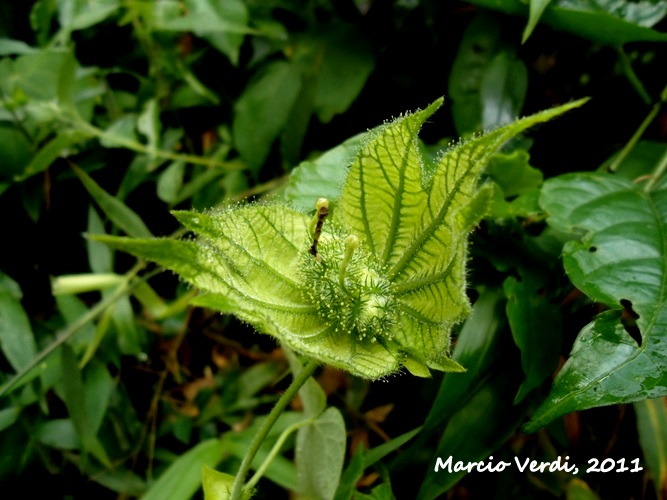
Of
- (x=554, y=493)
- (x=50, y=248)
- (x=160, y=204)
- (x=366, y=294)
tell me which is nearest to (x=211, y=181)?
(x=160, y=204)

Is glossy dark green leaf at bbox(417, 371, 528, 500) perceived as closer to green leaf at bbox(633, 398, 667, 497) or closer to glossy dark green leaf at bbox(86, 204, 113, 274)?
green leaf at bbox(633, 398, 667, 497)

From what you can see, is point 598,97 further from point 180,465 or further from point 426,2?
point 180,465

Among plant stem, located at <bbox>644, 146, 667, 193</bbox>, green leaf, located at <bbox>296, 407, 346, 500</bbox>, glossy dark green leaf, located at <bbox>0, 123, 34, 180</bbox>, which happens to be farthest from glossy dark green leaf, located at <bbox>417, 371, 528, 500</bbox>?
glossy dark green leaf, located at <bbox>0, 123, 34, 180</bbox>

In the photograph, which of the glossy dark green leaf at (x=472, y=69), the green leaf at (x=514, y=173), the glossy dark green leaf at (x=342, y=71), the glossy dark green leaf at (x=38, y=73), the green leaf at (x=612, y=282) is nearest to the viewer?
the green leaf at (x=612, y=282)

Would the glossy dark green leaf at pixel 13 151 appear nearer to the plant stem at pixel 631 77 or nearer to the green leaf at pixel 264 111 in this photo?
the green leaf at pixel 264 111

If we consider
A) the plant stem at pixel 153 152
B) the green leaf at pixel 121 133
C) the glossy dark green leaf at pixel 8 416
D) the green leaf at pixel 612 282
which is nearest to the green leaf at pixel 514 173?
the green leaf at pixel 612 282

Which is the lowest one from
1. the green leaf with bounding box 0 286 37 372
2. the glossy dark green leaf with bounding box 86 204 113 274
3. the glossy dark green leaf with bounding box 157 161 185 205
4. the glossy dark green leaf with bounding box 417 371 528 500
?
the green leaf with bounding box 0 286 37 372
